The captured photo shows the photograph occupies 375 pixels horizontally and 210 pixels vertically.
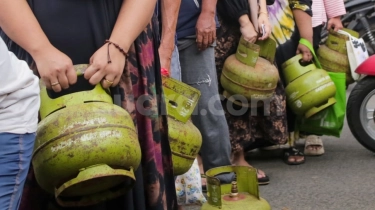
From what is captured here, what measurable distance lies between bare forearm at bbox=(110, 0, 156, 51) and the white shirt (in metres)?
0.43

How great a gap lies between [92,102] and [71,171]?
237 mm

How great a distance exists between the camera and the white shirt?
2.15m

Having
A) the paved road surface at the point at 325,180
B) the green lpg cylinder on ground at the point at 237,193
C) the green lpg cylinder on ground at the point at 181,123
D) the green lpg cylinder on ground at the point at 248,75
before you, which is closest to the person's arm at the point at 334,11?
the paved road surface at the point at 325,180

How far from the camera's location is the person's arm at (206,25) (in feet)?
13.2

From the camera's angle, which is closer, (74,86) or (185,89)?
(74,86)

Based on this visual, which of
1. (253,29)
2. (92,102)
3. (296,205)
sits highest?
(253,29)

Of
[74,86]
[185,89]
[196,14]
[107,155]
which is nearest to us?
[107,155]

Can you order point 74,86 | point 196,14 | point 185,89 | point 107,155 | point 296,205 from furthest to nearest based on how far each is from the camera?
point 296,205 < point 196,14 < point 185,89 < point 74,86 < point 107,155

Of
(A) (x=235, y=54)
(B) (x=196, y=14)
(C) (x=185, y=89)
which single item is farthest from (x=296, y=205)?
(C) (x=185, y=89)

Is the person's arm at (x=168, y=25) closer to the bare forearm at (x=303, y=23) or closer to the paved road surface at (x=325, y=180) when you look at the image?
the paved road surface at (x=325, y=180)

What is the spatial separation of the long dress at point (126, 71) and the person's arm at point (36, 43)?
0.09 m

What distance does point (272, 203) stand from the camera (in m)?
4.55

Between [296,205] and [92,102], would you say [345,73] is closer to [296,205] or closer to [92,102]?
[296,205]

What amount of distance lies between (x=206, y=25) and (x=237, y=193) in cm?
95
